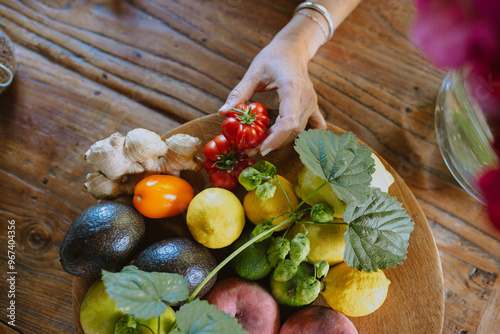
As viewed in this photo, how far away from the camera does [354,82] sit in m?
1.01

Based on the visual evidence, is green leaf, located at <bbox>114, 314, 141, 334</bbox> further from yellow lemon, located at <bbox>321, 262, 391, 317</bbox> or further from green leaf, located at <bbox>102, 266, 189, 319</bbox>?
yellow lemon, located at <bbox>321, 262, 391, 317</bbox>

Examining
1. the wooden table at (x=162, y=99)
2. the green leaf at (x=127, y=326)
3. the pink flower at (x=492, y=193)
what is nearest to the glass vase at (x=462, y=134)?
the wooden table at (x=162, y=99)

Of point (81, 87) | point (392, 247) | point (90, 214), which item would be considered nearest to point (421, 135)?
point (392, 247)

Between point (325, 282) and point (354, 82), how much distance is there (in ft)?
1.89

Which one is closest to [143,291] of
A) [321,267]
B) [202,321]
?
[202,321]

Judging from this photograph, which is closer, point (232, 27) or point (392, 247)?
point (392, 247)

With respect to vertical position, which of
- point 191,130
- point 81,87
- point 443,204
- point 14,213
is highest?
point 443,204

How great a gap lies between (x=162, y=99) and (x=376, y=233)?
683 millimetres

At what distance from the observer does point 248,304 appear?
0.69 m

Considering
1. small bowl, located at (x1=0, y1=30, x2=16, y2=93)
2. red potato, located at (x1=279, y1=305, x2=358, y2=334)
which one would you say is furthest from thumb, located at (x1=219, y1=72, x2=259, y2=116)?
small bowl, located at (x1=0, y1=30, x2=16, y2=93)

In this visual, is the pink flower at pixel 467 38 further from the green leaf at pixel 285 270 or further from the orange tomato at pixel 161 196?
the orange tomato at pixel 161 196

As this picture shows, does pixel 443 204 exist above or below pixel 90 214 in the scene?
above

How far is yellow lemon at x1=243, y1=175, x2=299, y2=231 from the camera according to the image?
2.35 ft

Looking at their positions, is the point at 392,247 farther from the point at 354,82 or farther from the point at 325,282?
the point at 354,82
